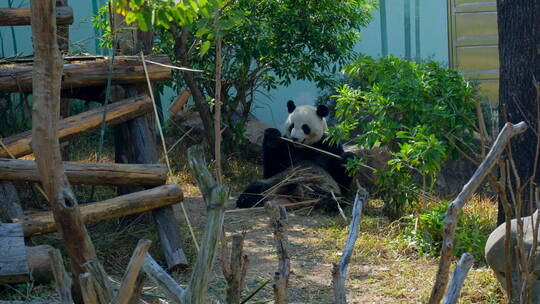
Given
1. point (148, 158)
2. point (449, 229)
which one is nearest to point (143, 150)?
point (148, 158)

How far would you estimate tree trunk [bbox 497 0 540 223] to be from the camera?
464 cm

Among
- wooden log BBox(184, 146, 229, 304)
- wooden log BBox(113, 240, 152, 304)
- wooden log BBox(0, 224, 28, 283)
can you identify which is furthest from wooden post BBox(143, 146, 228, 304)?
wooden log BBox(0, 224, 28, 283)

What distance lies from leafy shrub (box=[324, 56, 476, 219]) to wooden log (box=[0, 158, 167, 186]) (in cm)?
182

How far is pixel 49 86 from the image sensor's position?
1963mm

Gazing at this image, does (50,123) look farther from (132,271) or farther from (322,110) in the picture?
(322,110)

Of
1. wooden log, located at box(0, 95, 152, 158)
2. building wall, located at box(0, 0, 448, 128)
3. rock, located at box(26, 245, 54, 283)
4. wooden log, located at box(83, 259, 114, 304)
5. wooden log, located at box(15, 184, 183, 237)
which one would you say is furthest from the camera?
building wall, located at box(0, 0, 448, 128)

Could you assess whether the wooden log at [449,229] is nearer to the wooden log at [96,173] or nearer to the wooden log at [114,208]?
the wooden log at [114,208]

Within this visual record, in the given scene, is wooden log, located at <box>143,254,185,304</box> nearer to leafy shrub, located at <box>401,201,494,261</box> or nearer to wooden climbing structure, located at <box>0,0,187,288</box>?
wooden climbing structure, located at <box>0,0,187,288</box>

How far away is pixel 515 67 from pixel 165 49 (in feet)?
13.4

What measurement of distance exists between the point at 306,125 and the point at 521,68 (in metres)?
2.74

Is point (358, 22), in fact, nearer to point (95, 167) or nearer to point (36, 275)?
point (95, 167)

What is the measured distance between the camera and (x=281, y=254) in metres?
1.82

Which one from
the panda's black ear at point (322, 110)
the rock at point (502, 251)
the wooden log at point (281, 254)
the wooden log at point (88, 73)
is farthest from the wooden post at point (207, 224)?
the panda's black ear at point (322, 110)

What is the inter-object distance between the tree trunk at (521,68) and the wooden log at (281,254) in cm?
317
